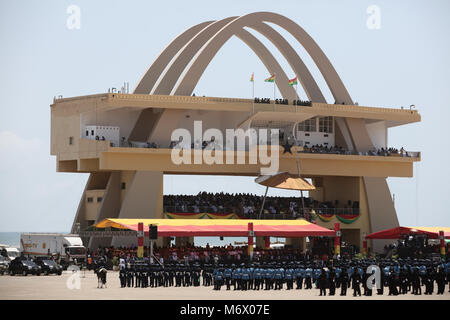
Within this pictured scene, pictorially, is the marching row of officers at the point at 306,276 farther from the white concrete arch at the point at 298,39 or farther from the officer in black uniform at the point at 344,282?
the white concrete arch at the point at 298,39

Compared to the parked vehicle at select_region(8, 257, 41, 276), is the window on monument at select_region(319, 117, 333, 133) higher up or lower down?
higher up

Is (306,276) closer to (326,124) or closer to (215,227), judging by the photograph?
(215,227)

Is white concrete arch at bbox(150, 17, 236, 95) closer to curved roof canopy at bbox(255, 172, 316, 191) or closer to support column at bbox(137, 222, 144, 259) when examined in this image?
curved roof canopy at bbox(255, 172, 316, 191)

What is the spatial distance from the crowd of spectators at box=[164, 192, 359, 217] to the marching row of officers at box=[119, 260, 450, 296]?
20630 millimetres

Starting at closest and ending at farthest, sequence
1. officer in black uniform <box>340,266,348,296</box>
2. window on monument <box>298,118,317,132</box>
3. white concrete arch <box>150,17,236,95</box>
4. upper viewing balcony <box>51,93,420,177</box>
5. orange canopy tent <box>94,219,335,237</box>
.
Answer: officer in black uniform <box>340,266,348,296</box>
orange canopy tent <box>94,219,335,237</box>
upper viewing balcony <box>51,93,420,177</box>
white concrete arch <box>150,17,236,95</box>
window on monument <box>298,118,317,132</box>

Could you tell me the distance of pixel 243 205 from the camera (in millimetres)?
72062

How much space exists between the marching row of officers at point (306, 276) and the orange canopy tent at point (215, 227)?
677 centimetres

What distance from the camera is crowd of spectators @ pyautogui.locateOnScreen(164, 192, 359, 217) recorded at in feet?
230

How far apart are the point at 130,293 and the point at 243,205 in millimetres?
30982

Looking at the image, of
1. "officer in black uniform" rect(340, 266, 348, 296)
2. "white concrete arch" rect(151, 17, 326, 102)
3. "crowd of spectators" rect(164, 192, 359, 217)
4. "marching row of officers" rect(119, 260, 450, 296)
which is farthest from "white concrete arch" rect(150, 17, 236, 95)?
"officer in black uniform" rect(340, 266, 348, 296)

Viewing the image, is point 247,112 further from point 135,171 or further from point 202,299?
point 202,299

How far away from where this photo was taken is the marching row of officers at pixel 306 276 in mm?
43281

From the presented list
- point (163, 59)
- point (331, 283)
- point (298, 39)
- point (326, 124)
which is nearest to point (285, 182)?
point (326, 124)

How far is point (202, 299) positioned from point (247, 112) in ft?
119
